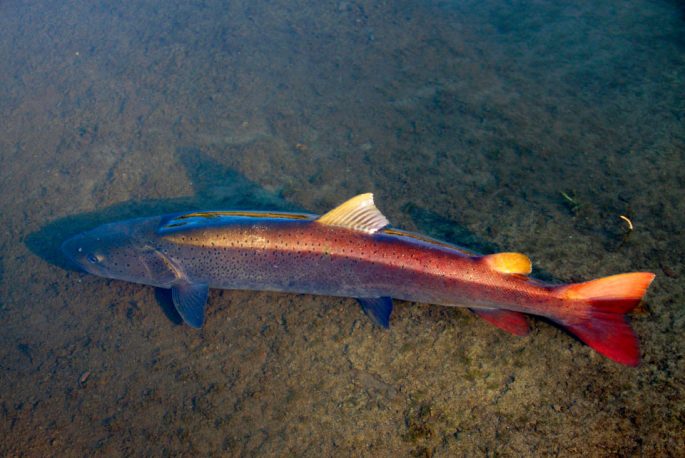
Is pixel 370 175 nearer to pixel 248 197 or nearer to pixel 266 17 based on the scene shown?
pixel 248 197

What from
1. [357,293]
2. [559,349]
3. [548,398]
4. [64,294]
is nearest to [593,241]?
[559,349]

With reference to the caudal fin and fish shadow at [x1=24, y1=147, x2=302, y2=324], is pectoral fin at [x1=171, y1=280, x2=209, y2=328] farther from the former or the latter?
the caudal fin

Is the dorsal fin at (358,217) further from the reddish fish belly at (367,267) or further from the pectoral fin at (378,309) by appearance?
the pectoral fin at (378,309)

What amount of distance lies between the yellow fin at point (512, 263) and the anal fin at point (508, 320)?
0.40 meters

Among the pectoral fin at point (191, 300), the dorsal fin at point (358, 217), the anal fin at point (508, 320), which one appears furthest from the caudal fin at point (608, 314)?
the pectoral fin at point (191, 300)

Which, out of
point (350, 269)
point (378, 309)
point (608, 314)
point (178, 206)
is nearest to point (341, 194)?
point (350, 269)

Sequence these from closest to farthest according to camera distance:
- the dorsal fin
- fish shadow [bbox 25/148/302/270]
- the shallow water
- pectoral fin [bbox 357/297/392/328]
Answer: the shallow water → the dorsal fin → pectoral fin [bbox 357/297/392/328] → fish shadow [bbox 25/148/302/270]

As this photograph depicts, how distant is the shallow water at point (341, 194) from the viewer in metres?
3.30

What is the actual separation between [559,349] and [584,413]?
480mm

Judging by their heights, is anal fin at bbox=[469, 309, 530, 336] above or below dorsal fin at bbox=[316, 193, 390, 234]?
below

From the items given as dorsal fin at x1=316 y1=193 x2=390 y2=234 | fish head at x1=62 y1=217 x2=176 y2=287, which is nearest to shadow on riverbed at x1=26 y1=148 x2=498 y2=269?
fish head at x1=62 y1=217 x2=176 y2=287

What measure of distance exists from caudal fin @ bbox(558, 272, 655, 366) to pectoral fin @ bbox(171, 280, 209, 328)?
3.05m

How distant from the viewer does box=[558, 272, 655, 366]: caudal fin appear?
10.1 ft

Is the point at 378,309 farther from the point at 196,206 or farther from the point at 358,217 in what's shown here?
the point at 196,206
